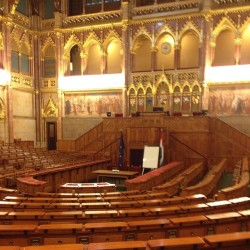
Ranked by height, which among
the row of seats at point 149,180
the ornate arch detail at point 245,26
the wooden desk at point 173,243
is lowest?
the row of seats at point 149,180

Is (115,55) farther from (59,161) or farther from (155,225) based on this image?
(155,225)

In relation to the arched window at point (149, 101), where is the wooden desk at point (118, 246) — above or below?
below

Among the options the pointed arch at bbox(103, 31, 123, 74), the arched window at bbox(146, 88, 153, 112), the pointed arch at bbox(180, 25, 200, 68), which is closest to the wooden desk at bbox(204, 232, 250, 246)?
the arched window at bbox(146, 88, 153, 112)

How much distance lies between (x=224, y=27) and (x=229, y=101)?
174 inches

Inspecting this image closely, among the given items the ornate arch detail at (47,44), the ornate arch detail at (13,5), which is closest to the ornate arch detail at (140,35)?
the ornate arch detail at (47,44)

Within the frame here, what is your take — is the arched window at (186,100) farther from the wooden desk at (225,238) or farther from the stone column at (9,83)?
the wooden desk at (225,238)

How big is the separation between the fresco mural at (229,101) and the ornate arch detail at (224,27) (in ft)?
10.8

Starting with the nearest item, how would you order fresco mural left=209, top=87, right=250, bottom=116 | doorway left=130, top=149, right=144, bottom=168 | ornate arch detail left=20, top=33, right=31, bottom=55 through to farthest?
1. doorway left=130, top=149, right=144, bottom=168
2. fresco mural left=209, top=87, right=250, bottom=116
3. ornate arch detail left=20, top=33, right=31, bottom=55

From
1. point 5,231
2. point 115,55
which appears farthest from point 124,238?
point 115,55

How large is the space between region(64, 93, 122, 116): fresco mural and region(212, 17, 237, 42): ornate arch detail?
6.91m

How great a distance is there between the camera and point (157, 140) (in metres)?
14.6

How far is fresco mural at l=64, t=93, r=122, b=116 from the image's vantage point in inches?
770

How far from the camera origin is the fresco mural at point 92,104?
64.2 ft

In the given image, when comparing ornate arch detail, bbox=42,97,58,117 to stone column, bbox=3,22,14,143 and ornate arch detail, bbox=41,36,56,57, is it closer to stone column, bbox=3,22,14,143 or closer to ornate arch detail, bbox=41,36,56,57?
stone column, bbox=3,22,14,143
